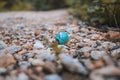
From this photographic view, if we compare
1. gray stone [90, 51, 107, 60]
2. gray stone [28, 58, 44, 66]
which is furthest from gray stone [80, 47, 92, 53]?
gray stone [28, 58, 44, 66]

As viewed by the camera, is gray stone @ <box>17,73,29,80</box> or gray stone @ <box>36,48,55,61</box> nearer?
gray stone @ <box>17,73,29,80</box>

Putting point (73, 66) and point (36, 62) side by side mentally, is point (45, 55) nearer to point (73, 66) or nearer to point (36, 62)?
point (36, 62)

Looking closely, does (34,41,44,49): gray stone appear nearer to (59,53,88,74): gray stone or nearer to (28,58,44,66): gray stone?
(28,58,44,66): gray stone

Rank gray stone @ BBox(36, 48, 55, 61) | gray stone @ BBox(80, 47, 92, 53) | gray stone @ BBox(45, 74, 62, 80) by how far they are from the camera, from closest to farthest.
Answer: gray stone @ BBox(45, 74, 62, 80) → gray stone @ BBox(36, 48, 55, 61) → gray stone @ BBox(80, 47, 92, 53)

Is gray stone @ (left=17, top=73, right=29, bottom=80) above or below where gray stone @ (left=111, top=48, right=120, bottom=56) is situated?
above

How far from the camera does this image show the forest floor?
64.4 inches

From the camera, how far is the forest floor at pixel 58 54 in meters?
1.63

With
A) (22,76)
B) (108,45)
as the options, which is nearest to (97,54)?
(108,45)

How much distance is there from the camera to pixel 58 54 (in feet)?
6.27

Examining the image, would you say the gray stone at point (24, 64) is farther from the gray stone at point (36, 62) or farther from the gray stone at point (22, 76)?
the gray stone at point (22, 76)

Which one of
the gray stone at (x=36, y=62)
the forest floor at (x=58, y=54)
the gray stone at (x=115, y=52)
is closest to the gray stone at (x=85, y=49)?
the forest floor at (x=58, y=54)

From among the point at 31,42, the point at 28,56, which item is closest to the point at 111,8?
the point at 31,42

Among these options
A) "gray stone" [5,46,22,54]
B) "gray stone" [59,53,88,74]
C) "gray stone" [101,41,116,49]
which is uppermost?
"gray stone" [59,53,88,74]

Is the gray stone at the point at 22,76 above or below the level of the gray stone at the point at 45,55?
above
